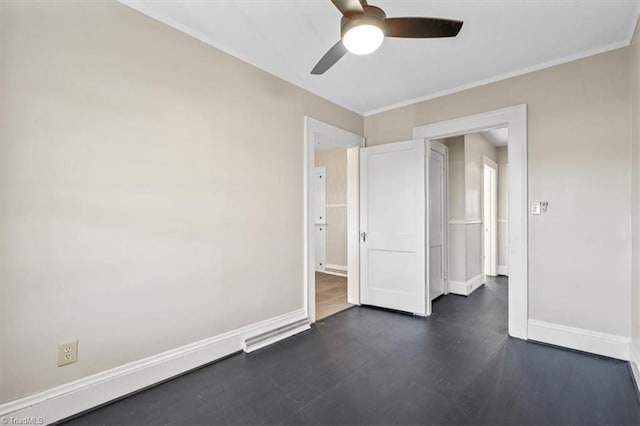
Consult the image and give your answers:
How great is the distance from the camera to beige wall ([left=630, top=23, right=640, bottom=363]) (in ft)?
7.22

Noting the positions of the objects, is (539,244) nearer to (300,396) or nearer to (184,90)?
(300,396)

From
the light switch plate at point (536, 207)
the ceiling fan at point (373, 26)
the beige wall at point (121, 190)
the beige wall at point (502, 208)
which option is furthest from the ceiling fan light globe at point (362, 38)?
the beige wall at point (502, 208)

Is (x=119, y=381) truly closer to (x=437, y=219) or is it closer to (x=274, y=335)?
(x=274, y=335)

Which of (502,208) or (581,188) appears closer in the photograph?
(581,188)

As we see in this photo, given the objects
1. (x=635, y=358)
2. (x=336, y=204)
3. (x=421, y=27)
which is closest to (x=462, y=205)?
(x=336, y=204)

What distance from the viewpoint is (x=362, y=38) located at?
1.67 meters

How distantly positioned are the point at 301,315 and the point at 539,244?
238cm

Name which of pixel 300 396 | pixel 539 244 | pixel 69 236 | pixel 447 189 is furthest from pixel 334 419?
pixel 447 189

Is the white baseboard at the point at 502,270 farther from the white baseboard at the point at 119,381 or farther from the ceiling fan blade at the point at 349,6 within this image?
the ceiling fan blade at the point at 349,6

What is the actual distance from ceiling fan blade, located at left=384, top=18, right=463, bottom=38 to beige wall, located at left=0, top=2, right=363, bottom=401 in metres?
1.47

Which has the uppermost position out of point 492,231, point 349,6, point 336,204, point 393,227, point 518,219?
point 349,6

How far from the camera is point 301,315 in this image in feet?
10.6

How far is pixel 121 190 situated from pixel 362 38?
1745 mm

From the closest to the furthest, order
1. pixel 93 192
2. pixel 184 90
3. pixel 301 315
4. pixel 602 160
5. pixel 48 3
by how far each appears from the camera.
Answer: pixel 48 3, pixel 93 192, pixel 184 90, pixel 602 160, pixel 301 315
